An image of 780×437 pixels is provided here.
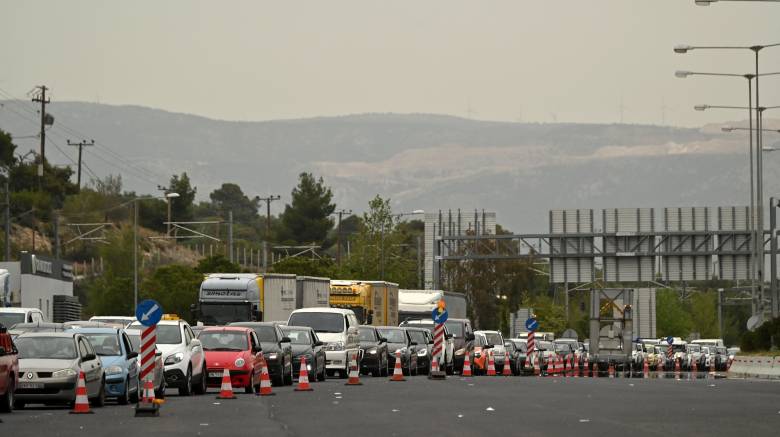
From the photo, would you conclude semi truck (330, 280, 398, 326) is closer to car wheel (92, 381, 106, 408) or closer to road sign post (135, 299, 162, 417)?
car wheel (92, 381, 106, 408)

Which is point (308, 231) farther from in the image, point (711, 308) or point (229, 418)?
point (229, 418)

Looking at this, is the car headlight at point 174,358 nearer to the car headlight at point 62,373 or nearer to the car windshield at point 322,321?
the car headlight at point 62,373

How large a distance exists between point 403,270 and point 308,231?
45.9 m

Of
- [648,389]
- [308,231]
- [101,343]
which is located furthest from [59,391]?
[308,231]

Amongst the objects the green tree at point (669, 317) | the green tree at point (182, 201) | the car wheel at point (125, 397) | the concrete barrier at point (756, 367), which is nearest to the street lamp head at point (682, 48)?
the concrete barrier at point (756, 367)

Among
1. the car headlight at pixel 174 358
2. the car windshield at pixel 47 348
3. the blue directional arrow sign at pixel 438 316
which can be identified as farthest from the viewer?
the blue directional arrow sign at pixel 438 316

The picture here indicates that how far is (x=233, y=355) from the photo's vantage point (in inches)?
1420

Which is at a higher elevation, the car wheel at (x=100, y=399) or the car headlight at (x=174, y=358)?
the car headlight at (x=174, y=358)

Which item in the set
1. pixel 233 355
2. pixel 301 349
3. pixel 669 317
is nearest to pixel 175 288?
pixel 669 317

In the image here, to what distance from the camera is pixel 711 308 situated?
534 ft

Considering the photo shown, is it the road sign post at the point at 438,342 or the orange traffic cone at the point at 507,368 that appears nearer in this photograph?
the road sign post at the point at 438,342

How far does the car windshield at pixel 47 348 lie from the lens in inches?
1125

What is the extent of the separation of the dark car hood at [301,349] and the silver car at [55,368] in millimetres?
12836

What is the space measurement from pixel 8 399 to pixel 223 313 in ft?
86.2
